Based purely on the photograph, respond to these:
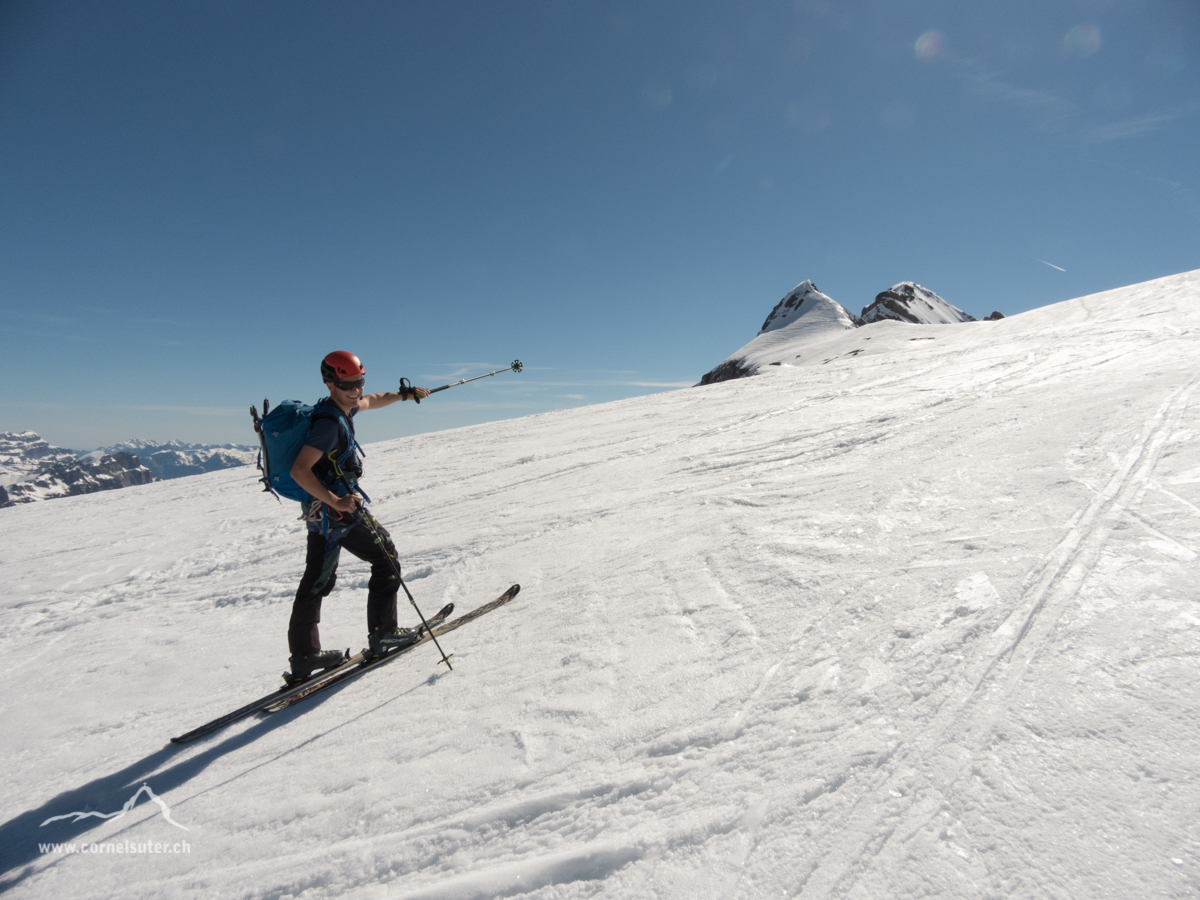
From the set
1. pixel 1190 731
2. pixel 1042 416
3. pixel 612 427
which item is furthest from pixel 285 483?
pixel 612 427

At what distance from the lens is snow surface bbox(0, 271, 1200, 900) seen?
1.99 meters

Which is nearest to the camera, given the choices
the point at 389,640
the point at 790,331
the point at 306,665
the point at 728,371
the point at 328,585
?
the point at 306,665

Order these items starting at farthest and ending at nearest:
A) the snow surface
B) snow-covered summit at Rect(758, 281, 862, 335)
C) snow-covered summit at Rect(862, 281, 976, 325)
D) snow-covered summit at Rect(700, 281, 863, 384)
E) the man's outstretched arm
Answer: snow-covered summit at Rect(862, 281, 976, 325) → snow-covered summit at Rect(758, 281, 862, 335) → snow-covered summit at Rect(700, 281, 863, 384) → the man's outstretched arm → the snow surface

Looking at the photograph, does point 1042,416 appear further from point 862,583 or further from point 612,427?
point 612,427

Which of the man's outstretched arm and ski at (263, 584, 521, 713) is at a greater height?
the man's outstretched arm

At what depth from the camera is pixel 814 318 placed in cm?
9506

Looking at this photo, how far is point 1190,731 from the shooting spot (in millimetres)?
2086

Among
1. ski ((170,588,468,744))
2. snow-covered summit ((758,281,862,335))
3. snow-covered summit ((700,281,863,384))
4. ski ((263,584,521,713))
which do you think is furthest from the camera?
snow-covered summit ((758,281,862,335))

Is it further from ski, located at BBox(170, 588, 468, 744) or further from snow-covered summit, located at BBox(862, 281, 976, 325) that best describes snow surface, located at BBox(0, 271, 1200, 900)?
snow-covered summit, located at BBox(862, 281, 976, 325)

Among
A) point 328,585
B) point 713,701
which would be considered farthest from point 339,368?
point 713,701

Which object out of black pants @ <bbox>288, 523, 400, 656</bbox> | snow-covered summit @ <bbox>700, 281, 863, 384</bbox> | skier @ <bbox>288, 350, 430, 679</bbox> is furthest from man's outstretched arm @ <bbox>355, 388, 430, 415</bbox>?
snow-covered summit @ <bbox>700, 281, 863, 384</bbox>

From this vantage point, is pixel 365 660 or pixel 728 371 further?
pixel 728 371

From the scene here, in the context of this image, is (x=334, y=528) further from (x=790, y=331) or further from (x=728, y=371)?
(x=790, y=331)

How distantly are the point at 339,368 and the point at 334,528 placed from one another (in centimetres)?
132
